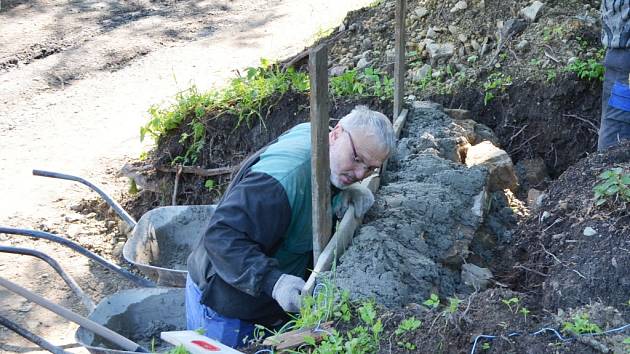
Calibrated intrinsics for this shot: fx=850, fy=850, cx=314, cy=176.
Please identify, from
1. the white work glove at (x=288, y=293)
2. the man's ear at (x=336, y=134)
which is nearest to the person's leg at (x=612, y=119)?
the man's ear at (x=336, y=134)

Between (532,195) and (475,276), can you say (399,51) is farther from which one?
(475,276)

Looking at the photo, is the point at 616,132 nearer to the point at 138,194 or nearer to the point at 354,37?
the point at 354,37

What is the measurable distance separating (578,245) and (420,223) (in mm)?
830

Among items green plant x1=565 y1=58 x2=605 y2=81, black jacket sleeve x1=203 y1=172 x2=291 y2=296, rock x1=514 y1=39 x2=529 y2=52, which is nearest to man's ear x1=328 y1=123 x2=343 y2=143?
black jacket sleeve x1=203 y1=172 x2=291 y2=296

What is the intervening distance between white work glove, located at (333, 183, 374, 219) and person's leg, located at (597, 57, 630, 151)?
2022 millimetres

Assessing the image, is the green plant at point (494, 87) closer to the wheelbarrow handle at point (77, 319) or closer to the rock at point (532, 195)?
the rock at point (532, 195)

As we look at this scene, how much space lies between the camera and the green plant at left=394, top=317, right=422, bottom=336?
11.4ft

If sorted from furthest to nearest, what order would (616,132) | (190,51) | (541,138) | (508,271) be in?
(190,51), (541,138), (616,132), (508,271)

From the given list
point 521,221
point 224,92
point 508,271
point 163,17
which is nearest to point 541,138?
point 521,221

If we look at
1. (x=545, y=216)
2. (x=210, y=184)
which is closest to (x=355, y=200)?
(x=545, y=216)

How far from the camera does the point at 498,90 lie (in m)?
6.86

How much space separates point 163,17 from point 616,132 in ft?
22.6

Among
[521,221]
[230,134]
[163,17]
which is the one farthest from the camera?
[163,17]

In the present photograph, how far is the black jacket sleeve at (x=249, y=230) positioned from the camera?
3865 millimetres
